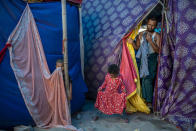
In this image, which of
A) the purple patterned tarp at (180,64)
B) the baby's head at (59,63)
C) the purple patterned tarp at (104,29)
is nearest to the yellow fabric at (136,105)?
the purple patterned tarp at (180,64)

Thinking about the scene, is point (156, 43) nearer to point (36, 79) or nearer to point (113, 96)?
point (113, 96)

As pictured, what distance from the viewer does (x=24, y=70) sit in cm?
284

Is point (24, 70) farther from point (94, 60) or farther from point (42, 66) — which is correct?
point (94, 60)

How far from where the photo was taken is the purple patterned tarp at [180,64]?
299 centimetres

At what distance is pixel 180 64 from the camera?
10.1 ft

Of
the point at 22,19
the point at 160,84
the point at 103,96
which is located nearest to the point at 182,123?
the point at 160,84

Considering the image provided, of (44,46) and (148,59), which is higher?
(44,46)

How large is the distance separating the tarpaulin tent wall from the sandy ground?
29cm

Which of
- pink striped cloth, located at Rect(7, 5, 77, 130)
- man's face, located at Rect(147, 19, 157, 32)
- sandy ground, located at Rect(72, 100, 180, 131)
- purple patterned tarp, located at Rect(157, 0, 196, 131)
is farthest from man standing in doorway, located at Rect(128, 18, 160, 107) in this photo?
pink striped cloth, located at Rect(7, 5, 77, 130)

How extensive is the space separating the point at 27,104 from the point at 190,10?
9.84 feet

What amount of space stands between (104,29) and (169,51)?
1628 mm

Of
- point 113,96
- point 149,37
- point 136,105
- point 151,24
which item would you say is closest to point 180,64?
point 149,37

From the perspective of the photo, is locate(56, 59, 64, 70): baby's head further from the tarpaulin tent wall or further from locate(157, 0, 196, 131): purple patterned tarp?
locate(157, 0, 196, 131): purple patterned tarp

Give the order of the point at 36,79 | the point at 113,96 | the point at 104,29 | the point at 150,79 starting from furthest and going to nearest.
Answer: the point at 104,29, the point at 150,79, the point at 113,96, the point at 36,79
